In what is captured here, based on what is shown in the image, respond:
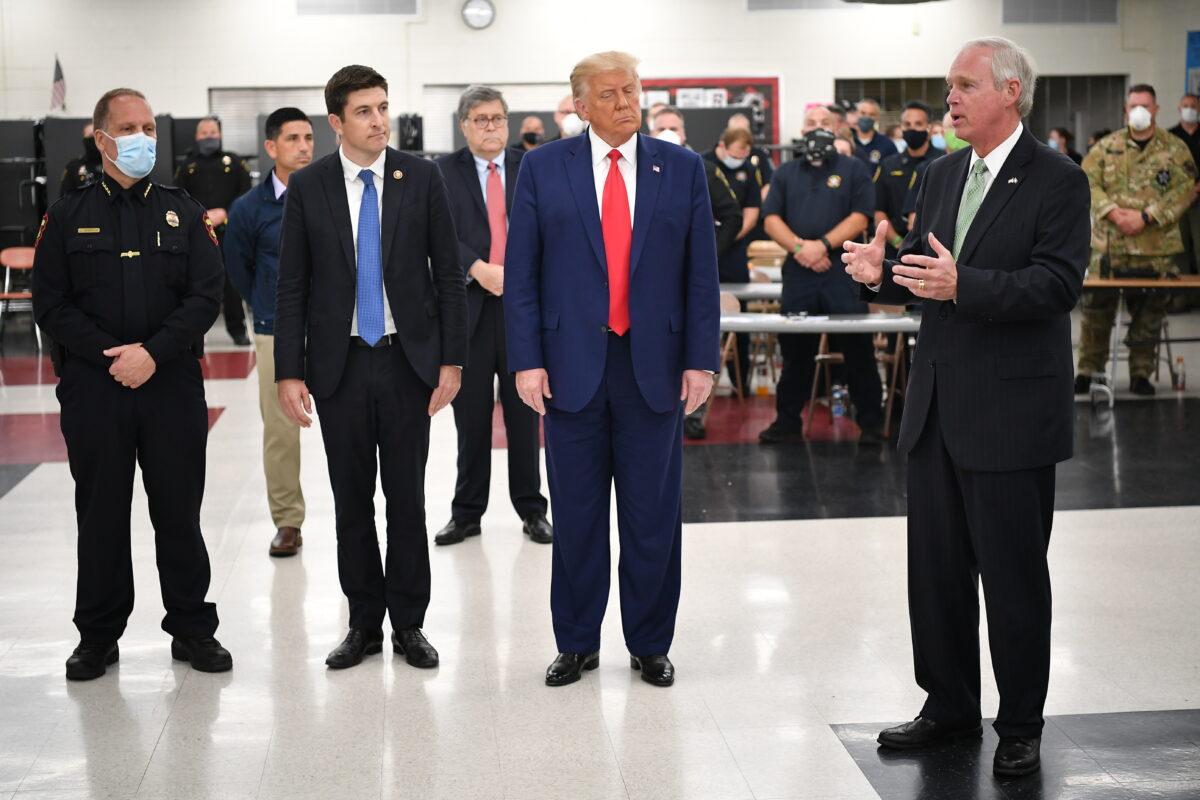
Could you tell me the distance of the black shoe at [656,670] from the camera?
3.78 meters

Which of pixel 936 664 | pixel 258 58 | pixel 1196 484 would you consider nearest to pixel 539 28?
pixel 258 58

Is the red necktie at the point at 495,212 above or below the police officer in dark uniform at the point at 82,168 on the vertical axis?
below

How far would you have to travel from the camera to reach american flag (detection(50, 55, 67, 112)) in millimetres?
15688

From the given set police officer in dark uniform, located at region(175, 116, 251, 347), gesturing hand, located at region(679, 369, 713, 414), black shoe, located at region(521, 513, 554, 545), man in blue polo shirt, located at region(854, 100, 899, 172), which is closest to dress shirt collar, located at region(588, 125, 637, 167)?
gesturing hand, located at region(679, 369, 713, 414)

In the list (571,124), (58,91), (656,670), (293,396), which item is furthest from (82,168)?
(656,670)

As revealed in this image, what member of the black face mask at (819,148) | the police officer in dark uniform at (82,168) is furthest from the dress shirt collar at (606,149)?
the police officer in dark uniform at (82,168)

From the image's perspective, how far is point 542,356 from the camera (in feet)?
12.3

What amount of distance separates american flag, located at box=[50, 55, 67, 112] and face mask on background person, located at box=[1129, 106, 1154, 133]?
459 inches

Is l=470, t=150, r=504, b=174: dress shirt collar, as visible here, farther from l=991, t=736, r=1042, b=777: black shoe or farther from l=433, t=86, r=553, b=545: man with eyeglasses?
l=991, t=736, r=1042, b=777: black shoe

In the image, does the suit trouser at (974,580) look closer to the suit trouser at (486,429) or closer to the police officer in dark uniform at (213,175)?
the suit trouser at (486,429)

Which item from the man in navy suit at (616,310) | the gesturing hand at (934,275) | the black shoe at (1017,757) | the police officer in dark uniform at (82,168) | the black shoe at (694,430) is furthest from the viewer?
the police officer in dark uniform at (82,168)

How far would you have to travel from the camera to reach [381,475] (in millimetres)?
3998

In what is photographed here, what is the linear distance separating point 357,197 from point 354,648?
127 cm

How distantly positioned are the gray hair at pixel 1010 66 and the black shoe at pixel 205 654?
2521 mm
